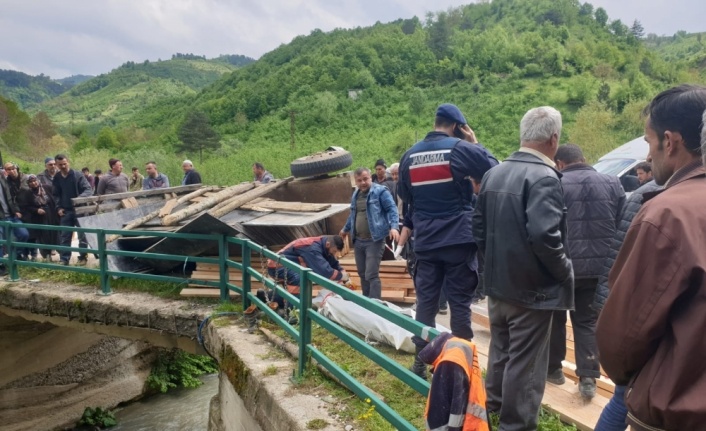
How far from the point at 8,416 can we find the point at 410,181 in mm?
9055

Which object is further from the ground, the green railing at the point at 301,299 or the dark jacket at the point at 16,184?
the dark jacket at the point at 16,184

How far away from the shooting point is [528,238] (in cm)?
267

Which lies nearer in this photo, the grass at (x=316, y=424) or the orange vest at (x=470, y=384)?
the orange vest at (x=470, y=384)

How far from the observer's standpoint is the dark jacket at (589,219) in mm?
3461

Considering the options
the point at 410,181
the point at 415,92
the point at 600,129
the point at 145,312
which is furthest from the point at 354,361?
the point at 415,92

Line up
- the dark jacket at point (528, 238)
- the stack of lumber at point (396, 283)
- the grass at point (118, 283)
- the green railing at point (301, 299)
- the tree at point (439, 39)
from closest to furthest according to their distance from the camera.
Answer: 1. the dark jacket at point (528, 238)
2. the green railing at point (301, 299)
3. the stack of lumber at point (396, 283)
4. the grass at point (118, 283)
5. the tree at point (439, 39)

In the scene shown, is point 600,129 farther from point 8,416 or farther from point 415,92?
point 8,416

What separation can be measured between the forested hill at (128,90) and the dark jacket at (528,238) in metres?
82.0

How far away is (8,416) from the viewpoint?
901 cm

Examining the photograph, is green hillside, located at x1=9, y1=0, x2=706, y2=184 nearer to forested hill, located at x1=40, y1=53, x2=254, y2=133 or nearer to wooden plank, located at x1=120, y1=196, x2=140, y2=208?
forested hill, located at x1=40, y1=53, x2=254, y2=133

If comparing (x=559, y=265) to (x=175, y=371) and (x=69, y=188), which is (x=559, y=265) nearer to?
(x=69, y=188)

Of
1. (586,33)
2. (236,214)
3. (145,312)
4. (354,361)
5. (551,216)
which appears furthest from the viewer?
(586,33)

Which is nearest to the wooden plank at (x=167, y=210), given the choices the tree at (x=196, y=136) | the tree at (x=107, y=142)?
the tree at (x=196, y=136)

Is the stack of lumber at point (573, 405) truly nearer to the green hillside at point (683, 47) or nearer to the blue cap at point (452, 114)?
the blue cap at point (452, 114)
